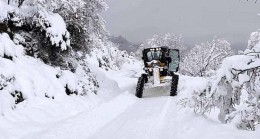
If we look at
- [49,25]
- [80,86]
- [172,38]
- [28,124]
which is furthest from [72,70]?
[172,38]

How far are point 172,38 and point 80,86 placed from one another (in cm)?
6278

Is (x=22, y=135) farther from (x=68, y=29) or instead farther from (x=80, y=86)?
(x=68, y=29)

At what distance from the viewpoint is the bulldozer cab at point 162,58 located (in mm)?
19609

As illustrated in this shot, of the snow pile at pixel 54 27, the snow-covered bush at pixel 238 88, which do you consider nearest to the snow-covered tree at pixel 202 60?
the snow pile at pixel 54 27

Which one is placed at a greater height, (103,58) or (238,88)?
(238,88)

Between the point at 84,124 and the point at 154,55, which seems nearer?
the point at 84,124

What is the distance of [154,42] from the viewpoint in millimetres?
82438

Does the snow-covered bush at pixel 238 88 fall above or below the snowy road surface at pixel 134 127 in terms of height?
above

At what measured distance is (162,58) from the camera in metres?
20.3

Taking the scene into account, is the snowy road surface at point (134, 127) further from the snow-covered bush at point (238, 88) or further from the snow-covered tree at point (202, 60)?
the snow-covered tree at point (202, 60)

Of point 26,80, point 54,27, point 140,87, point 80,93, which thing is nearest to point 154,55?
point 140,87

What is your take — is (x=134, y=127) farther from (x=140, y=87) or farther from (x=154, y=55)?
(x=154, y=55)

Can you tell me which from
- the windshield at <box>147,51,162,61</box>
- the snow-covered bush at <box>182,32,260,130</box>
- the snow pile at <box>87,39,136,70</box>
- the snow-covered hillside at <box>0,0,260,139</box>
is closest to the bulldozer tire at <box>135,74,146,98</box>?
the snow-covered hillside at <box>0,0,260,139</box>

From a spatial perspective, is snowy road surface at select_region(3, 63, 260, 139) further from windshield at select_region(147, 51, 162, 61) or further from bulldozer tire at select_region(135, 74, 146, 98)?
windshield at select_region(147, 51, 162, 61)
